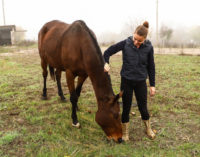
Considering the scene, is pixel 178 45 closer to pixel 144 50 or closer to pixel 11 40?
pixel 144 50

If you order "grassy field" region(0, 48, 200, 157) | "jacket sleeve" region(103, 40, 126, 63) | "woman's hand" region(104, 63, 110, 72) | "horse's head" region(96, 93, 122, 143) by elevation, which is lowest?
"grassy field" region(0, 48, 200, 157)

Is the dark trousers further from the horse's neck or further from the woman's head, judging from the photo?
the woman's head

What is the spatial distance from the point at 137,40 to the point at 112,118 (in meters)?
1.20

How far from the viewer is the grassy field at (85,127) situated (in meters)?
2.79

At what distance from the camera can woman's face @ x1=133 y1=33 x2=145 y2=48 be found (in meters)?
2.67

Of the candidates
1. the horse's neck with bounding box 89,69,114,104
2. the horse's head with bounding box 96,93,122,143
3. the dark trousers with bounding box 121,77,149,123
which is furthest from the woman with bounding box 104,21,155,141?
the horse's head with bounding box 96,93,122,143

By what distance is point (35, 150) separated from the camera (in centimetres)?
283

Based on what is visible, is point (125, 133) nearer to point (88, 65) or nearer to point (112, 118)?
point (112, 118)

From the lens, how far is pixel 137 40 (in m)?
2.72

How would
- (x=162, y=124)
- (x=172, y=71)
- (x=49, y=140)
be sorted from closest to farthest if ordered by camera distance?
(x=49, y=140), (x=162, y=124), (x=172, y=71)

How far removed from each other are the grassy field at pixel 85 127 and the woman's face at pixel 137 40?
5.11ft

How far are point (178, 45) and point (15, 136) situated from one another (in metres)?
18.6

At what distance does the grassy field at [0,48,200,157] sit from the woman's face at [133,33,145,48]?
5.11 feet

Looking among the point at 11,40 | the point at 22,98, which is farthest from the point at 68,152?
the point at 11,40
